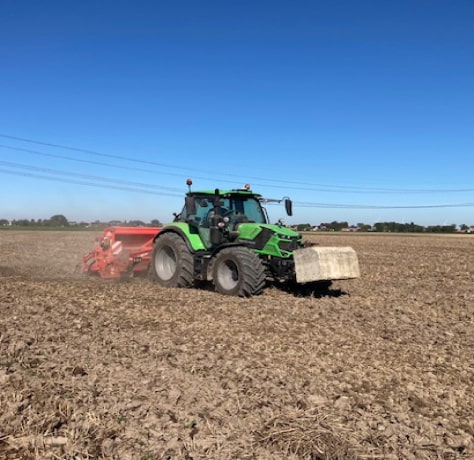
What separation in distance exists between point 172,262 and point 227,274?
1807 mm

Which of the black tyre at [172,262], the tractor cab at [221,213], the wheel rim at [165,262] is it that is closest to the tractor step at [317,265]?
the tractor cab at [221,213]

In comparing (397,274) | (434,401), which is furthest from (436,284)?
(434,401)

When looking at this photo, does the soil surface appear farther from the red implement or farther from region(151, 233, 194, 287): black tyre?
the red implement

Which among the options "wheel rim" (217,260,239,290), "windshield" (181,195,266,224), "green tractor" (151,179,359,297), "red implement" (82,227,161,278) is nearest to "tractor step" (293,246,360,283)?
"green tractor" (151,179,359,297)

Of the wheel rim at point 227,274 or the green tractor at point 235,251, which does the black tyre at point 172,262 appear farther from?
the wheel rim at point 227,274

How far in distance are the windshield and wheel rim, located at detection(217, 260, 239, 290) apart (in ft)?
4.02

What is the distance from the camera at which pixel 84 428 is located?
366 centimetres

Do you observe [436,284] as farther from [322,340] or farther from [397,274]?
[322,340]

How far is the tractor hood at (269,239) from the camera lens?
31.1 ft

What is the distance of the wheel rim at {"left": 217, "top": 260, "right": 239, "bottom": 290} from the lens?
952 cm

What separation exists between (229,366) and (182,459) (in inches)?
72.5

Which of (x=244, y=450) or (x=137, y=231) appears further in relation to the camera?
(x=137, y=231)

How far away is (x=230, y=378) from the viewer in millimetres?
4785

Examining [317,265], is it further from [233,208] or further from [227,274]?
[233,208]
